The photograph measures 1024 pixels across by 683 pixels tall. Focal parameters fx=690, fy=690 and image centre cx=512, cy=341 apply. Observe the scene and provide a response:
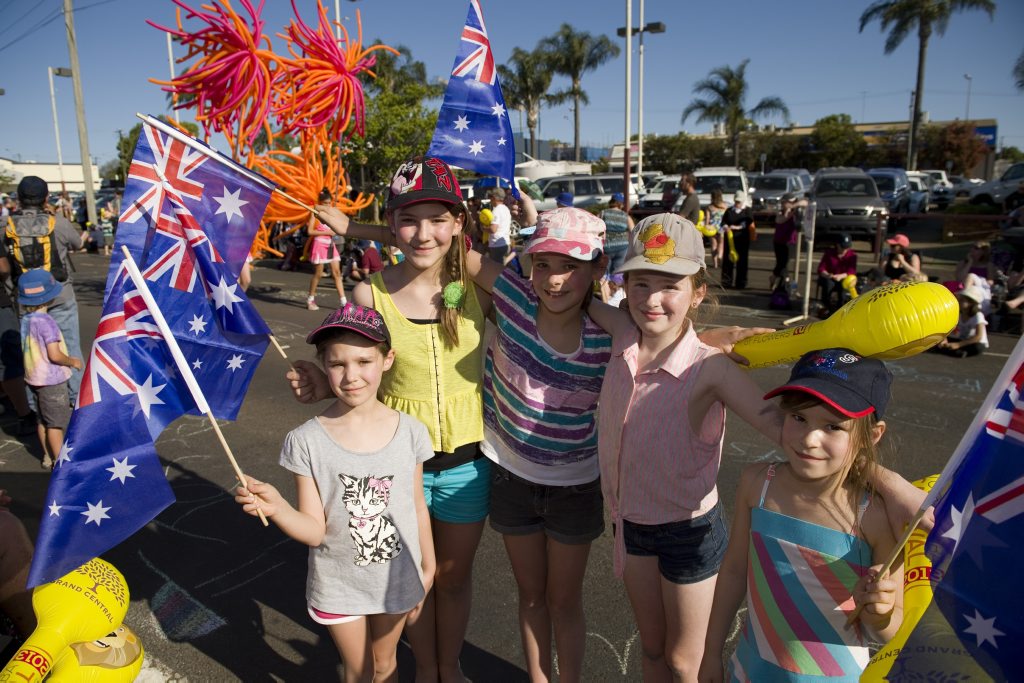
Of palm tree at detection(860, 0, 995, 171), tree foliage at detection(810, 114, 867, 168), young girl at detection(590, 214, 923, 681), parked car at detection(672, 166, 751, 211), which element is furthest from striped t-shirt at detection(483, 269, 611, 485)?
tree foliage at detection(810, 114, 867, 168)

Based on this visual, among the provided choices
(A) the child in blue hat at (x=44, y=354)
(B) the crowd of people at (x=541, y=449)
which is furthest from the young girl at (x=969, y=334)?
(A) the child in blue hat at (x=44, y=354)

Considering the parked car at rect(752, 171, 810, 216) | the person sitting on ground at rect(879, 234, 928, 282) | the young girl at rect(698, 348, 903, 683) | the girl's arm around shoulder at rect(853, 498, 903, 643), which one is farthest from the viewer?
the parked car at rect(752, 171, 810, 216)

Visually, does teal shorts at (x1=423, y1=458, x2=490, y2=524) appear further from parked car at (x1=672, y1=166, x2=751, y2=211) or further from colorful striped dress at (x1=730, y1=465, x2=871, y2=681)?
parked car at (x1=672, y1=166, x2=751, y2=211)

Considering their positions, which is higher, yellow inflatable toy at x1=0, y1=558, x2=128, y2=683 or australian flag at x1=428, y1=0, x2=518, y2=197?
australian flag at x1=428, y1=0, x2=518, y2=197

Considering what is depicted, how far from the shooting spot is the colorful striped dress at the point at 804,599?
5.77 ft

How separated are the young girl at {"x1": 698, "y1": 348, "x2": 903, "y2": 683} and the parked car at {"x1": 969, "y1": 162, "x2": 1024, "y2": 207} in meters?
24.4

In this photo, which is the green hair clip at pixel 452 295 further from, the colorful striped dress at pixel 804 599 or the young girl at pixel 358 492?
the colorful striped dress at pixel 804 599

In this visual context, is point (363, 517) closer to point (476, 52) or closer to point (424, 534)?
A: point (424, 534)

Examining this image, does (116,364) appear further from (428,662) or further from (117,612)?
(428,662)

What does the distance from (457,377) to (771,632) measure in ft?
4.20

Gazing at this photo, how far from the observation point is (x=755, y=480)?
6.32 ft

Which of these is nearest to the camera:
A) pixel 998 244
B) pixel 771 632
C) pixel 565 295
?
pixel 771 632

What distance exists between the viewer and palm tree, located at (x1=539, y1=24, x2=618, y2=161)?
3722 cm

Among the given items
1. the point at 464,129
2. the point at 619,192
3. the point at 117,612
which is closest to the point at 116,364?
the point at 117,612
